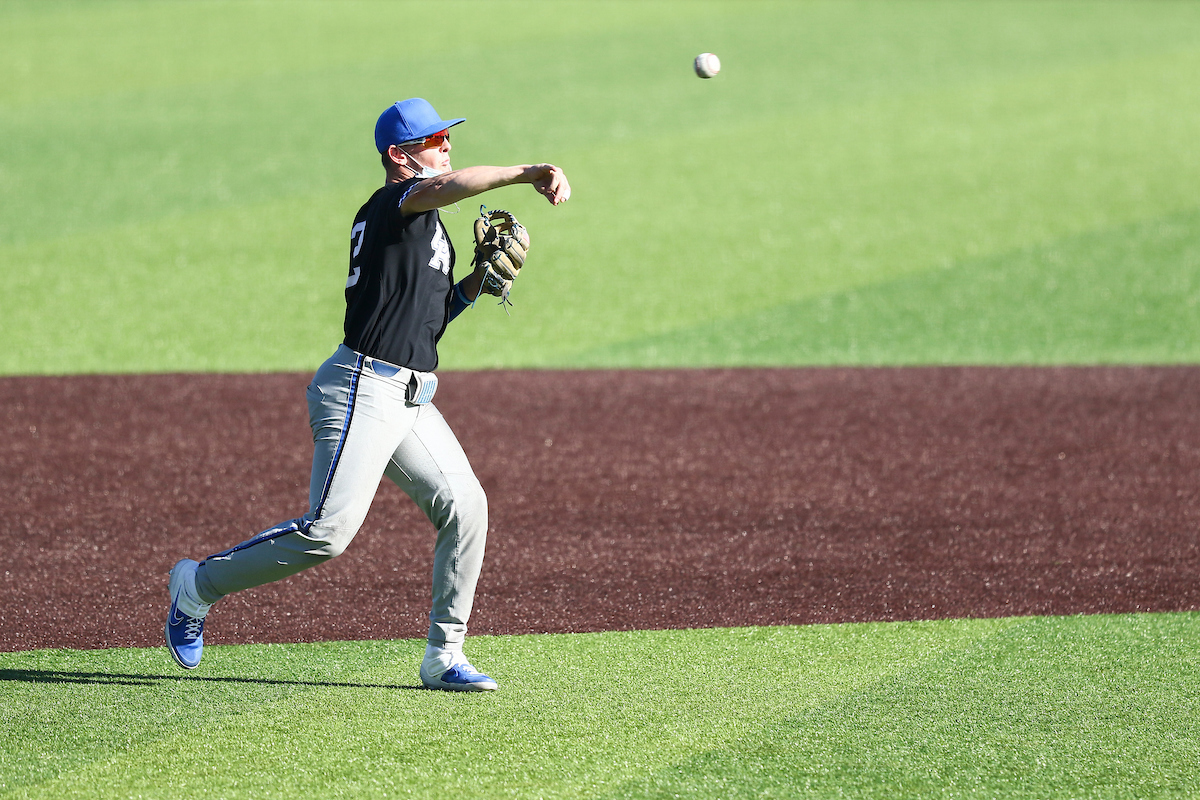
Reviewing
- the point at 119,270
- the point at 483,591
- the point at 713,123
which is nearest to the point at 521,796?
the point at 483,591

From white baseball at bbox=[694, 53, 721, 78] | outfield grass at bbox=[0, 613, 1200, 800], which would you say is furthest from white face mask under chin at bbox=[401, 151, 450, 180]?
white baseball at bbox=[694, 53, 721, 78]

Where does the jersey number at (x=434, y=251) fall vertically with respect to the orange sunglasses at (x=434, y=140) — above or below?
below

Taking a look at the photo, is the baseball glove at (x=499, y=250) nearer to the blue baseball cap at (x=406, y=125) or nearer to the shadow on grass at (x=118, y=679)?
the blue baseball cap at (x=406, y=125)

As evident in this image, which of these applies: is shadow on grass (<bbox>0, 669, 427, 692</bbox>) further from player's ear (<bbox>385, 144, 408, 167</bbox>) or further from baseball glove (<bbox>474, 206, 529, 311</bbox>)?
player's ear (<bbox>385, 144, 408, 167</bbox>)

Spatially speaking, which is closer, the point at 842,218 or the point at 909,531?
the point at 909,531

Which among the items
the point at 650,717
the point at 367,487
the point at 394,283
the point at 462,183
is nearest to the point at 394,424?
the point at 367,487

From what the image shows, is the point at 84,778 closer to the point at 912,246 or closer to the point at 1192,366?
the point at 1192,366

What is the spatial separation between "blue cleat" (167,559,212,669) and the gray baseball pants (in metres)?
0.04

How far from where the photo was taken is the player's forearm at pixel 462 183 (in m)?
4.39

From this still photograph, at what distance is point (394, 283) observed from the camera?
15.9 ft

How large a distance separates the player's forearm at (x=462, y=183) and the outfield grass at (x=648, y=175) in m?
7.03

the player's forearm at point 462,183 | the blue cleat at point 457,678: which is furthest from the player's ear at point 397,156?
the blue cleat at point 457,678

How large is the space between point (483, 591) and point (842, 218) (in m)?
10.6

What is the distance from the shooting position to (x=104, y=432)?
9.10 metres
